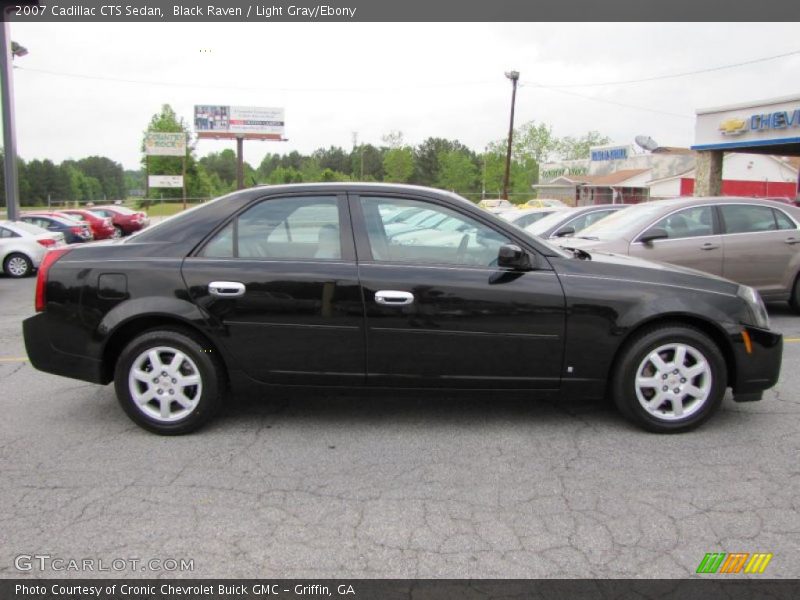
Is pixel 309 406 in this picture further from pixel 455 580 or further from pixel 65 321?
pixel 455 580

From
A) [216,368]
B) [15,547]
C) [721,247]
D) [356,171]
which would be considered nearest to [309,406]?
[216,368]

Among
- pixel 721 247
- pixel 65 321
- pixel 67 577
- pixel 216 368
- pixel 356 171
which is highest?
pixel 356 171

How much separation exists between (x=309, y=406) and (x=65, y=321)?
1.71 metres

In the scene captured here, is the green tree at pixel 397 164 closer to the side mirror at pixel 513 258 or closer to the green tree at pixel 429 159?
the green tree at pixel 429 159

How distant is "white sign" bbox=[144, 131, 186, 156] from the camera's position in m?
51.6

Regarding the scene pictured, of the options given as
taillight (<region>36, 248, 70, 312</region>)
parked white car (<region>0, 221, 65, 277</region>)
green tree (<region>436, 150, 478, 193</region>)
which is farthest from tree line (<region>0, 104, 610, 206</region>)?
taillight (<region>36, 248, 70, 312</region>)

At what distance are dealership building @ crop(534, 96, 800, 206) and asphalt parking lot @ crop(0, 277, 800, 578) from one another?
22.3m

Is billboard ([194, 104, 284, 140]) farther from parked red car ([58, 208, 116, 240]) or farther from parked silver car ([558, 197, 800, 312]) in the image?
parked silver car ([558, 197, 800, 312])

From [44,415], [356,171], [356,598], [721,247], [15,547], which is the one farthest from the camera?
[356,171]

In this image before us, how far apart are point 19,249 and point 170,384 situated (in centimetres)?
1346

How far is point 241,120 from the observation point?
6128 centimetres

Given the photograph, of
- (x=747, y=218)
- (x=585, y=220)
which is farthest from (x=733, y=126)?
(x=747, y=218)

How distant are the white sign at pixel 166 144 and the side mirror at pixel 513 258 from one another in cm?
5166

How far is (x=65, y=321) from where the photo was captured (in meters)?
4.21
